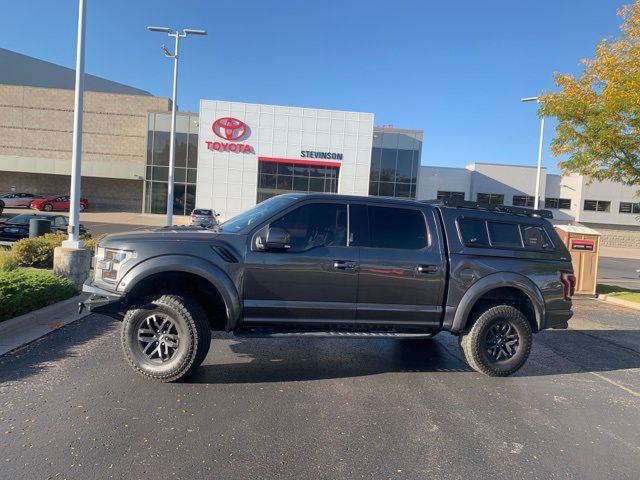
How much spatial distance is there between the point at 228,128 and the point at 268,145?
3.51 metres

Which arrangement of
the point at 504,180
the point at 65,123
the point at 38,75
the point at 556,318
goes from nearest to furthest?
1. the point at 556,318
2. the point at 504,180
3. the point at 65,123
4. the point at 38,75

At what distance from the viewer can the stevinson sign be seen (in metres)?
37.3

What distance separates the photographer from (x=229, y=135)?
37.4 metres

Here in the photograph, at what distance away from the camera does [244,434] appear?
3.59 m

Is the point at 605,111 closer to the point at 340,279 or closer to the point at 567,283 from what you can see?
the point at 567,283

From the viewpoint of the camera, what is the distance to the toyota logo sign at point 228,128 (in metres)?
37.3

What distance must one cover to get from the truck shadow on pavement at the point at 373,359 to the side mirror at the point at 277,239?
55.7 inches

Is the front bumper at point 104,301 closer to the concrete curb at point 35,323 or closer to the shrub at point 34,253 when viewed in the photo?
the concrete curb at point 35,323

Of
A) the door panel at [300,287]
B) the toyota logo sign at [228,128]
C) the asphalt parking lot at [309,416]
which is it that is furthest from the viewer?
the toyota logo sign at [228,128]

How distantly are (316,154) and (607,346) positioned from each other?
32753mm

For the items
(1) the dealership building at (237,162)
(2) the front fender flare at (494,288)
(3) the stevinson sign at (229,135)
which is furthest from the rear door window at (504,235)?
(3) the stevinson sign at (229,135)

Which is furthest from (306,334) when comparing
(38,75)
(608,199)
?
(38,75)

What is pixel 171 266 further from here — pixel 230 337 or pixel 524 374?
pixel 524 374

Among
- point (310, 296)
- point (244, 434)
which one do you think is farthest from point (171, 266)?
point (244, 434)
